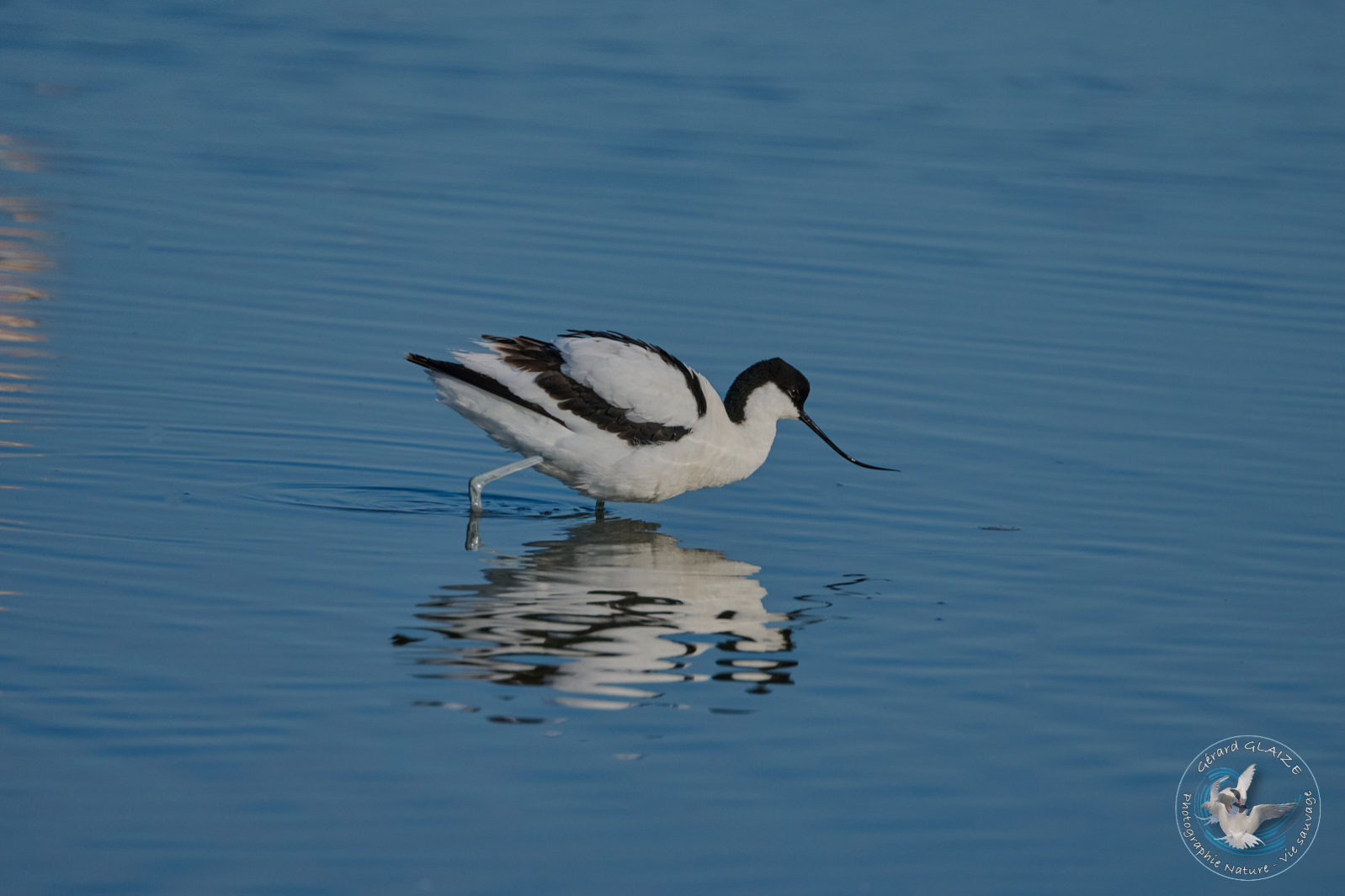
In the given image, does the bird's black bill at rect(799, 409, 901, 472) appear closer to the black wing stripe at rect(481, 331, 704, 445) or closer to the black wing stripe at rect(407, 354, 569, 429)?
the black wing stripe at rect(481, 331, 704, 445)

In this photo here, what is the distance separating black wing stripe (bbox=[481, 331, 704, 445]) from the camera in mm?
9047

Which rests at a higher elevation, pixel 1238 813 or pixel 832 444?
pixel 832 444

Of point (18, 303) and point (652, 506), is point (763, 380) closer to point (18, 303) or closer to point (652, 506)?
point (652, 506)

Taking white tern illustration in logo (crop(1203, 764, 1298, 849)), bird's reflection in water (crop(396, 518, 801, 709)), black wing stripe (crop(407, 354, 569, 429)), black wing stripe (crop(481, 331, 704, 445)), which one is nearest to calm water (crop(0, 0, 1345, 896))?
bird's reflection in water (crop(396, 518, 801, 709))

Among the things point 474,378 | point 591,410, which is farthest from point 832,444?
point 474,378

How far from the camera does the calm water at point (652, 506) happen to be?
5.69 m

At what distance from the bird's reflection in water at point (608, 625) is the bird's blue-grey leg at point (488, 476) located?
401mm

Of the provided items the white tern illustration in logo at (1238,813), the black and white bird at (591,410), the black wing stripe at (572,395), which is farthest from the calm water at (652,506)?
the black wing stripe at (572,395)

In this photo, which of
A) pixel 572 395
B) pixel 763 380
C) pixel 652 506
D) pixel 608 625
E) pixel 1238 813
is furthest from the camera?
pixel 652 506

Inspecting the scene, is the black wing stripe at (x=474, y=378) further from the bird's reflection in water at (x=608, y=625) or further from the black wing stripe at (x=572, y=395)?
the bird's reflection in water at (x=608, y=625)

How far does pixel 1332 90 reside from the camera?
22.9 m

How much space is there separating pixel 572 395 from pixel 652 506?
133 centimetres

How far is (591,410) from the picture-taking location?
9.08 metres

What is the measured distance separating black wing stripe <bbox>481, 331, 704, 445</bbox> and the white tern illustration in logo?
12.1 ft
